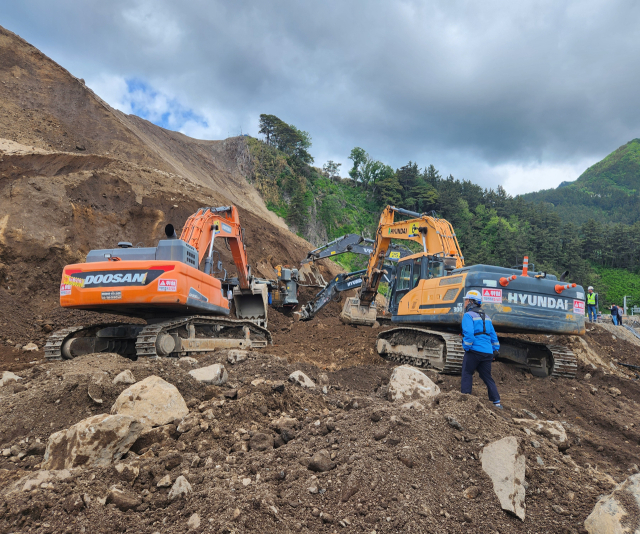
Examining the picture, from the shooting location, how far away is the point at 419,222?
33.8ft

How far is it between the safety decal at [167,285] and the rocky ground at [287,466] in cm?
175

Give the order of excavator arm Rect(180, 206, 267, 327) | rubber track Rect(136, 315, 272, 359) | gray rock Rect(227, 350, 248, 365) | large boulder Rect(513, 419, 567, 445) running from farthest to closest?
excavator arm Rect(180, 206, 267, 327) < rubber track Rect(136, 315, 272, 359) < gray rock Rect(227, 350, 248, 365) < large boulder Rect(513, 419, 567, 445)

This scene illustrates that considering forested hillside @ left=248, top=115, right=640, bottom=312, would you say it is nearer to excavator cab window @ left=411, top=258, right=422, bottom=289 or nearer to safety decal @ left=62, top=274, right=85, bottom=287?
excavator cab window @ left=411, top=258, right=422, bottom=289

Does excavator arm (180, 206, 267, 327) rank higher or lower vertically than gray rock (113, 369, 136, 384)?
higher

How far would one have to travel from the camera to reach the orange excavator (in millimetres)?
6688

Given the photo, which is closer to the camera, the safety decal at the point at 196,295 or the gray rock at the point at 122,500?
the gray rock at the point at 122,500

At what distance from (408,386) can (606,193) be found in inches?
7448

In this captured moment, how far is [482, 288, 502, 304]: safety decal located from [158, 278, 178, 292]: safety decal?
516 cm

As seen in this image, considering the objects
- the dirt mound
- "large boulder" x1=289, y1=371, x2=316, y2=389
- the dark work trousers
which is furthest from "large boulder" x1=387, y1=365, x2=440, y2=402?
"large boulder" x1=289, y1=371, x2=316, y2=389

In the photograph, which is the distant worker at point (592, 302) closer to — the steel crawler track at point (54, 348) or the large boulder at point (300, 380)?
the large boulder at point (300, 380)

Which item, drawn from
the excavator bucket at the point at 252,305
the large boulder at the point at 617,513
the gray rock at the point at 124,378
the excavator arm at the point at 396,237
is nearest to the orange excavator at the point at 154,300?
the gray rock at the point at 124,378

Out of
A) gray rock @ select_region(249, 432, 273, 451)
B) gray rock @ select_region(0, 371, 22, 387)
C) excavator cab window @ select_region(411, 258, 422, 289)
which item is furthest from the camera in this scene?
excavator cab window @ select_region(411, 258, 422, 289)

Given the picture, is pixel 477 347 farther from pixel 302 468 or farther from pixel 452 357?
pixel 302 468

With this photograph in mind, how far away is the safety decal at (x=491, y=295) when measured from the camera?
7098 mm
